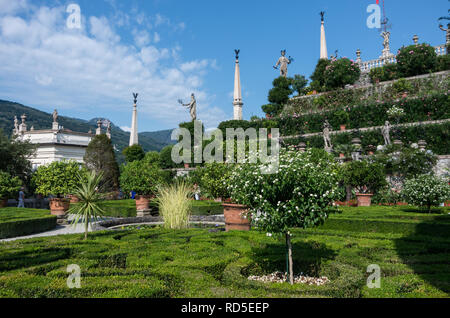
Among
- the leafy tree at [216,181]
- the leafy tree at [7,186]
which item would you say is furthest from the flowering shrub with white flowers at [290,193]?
the leafy tree at [7,186]

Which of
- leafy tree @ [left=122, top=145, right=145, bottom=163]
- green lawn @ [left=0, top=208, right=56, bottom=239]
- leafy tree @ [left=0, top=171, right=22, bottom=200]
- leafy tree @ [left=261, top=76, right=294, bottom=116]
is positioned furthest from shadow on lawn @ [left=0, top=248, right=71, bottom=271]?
leafy tree @ [left=261, top=76, right=294, bottom=116]

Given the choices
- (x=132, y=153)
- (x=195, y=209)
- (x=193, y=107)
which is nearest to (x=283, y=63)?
(x=193, y=107)

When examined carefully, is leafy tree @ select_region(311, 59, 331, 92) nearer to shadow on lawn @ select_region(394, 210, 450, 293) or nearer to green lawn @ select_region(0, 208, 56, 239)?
shadow on lawn @ select_region(394, 210, 450, 293)

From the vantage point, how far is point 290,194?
470cm

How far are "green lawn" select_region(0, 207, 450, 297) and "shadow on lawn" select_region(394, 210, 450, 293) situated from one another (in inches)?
0.6

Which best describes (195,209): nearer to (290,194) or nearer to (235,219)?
(235,219)

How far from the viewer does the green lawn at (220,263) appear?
3.98 m

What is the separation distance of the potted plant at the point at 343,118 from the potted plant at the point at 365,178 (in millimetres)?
9845

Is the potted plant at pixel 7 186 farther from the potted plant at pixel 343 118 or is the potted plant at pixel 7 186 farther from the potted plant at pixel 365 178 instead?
the potted plant at pixel 343 118

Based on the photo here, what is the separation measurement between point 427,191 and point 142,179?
1086 centimetres

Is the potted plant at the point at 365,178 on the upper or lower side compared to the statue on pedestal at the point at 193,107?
lower

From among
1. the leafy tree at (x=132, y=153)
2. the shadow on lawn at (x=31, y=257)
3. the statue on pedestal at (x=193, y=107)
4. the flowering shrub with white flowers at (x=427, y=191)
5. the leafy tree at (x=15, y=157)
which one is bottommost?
the shadow on lawn at (x=31, y=257)

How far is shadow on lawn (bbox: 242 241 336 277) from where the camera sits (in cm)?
532
